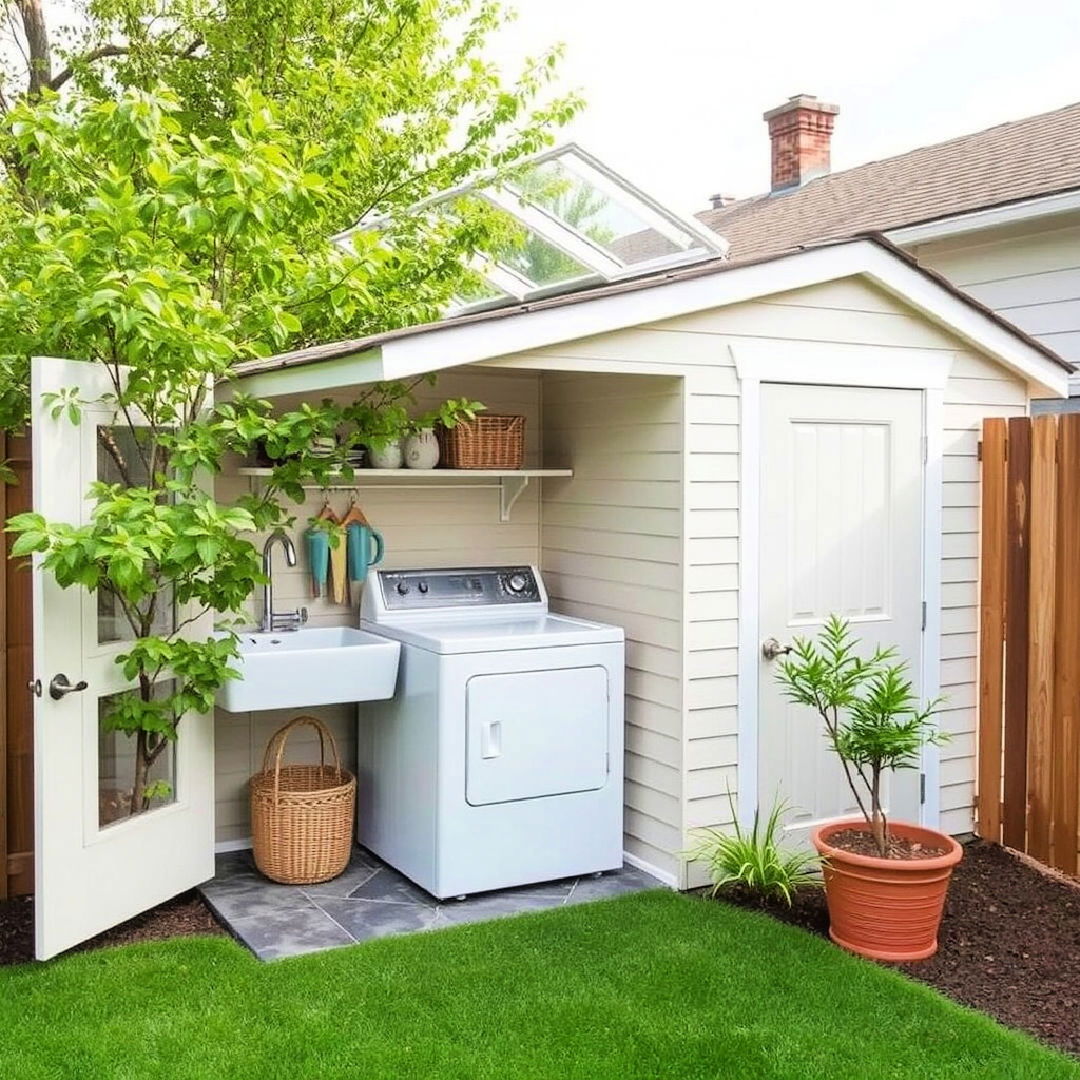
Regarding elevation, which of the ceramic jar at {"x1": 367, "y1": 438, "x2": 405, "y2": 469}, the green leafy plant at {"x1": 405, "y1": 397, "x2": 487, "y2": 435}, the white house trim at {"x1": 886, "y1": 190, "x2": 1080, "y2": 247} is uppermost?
the white house trim at {"x1": 886, "y1": 190, "x2": 1080, "y2": 247}

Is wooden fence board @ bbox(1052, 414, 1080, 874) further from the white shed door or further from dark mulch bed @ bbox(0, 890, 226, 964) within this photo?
dark mulch bed @ bbox(0, 890, 226, 964)

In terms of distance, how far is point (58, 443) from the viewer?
3.71 m

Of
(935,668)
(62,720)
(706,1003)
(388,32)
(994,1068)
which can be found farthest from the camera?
(388,32)

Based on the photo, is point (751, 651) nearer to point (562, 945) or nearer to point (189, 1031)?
point (562, 945)

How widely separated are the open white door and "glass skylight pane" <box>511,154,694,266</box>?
8.94 feet

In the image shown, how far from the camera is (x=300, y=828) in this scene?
4.54 m

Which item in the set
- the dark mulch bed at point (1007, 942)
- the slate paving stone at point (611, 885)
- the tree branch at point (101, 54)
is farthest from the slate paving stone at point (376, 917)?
the tree branch at point (101, 54)

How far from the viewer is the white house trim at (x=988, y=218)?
5.84m

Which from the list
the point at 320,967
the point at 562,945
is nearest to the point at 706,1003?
the point at 562,945

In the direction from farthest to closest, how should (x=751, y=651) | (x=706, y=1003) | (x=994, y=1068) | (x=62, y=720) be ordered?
(x=751, y=651), (x=62, y=720), (x=706, y=1003), (x=994, y=1068)

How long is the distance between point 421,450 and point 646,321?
44.6 inches

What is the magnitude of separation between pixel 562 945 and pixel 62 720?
1728mm

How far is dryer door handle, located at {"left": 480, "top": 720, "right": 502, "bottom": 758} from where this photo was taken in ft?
14.3

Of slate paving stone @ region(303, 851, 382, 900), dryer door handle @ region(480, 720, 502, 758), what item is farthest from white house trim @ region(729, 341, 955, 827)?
slate paving stone @ region(303, 851, 382, 900)
